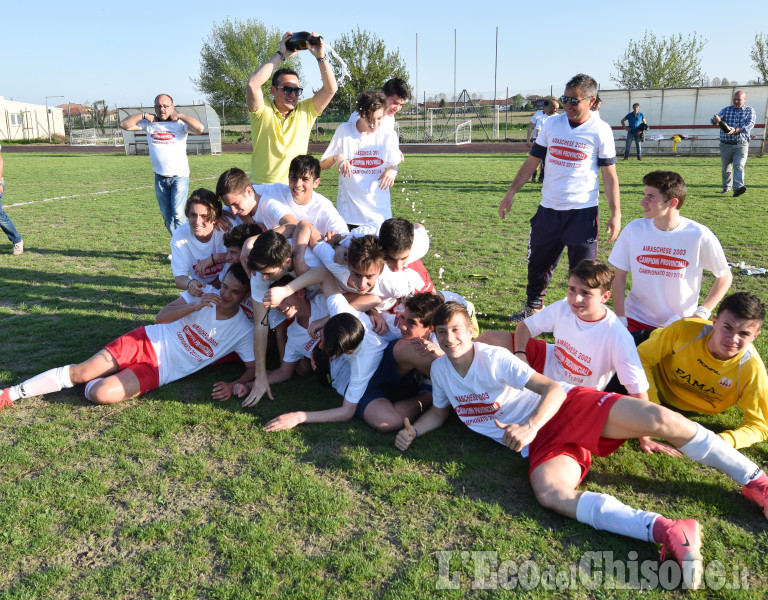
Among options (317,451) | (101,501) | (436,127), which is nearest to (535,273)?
(317,451)

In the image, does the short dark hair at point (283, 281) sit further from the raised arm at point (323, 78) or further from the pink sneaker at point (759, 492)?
the pink sneaker at point (759, 492)

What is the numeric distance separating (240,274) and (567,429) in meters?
2.48

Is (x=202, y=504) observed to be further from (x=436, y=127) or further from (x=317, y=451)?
(x=436, y=127)

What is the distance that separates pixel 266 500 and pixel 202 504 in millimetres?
333

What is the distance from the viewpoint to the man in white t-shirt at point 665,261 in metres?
3.93

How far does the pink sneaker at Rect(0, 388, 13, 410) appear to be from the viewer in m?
3.94

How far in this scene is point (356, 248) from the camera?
381 cm

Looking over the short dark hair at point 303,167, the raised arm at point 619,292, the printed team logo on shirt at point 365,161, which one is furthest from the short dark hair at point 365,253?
the raised arm at point 619,292

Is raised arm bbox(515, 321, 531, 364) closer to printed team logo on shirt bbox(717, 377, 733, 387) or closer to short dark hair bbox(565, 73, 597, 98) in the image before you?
printed team logo on shirt bbox(717, 377, 733, 387)

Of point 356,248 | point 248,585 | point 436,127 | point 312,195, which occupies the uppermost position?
point 436,127

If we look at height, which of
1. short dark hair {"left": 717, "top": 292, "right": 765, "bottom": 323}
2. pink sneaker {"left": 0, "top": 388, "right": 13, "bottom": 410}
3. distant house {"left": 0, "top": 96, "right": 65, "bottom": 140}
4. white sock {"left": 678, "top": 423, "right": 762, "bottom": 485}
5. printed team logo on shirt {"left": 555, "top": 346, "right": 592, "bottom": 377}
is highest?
distant house {"left": 0, "top": 96, "right": 65, "bottom": 140}

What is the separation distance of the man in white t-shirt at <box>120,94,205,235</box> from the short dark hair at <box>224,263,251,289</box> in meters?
4.13

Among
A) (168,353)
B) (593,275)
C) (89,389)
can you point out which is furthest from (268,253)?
(593,275)

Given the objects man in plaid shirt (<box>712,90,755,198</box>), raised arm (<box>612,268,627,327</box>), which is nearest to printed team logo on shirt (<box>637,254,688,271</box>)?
raised arm (<box>612,268,627,327</box>)
